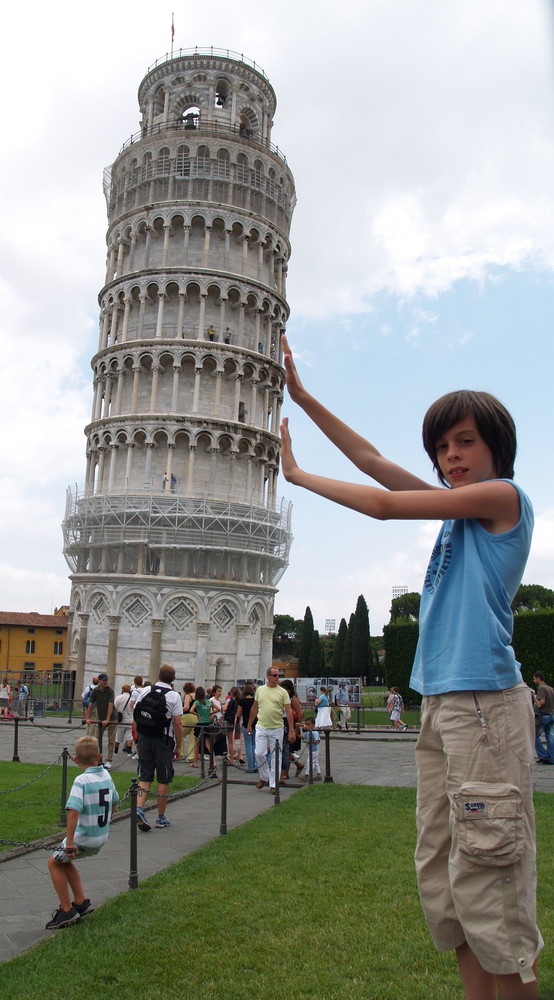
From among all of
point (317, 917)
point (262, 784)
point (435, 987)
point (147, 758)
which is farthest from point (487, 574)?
point (262, 784)

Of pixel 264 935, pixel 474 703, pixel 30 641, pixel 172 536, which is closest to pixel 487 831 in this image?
pixel 474 703

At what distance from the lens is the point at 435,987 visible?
4602mm

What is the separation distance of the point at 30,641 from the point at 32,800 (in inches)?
2611

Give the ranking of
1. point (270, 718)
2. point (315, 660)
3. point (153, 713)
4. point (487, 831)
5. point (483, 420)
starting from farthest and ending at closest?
point (315, 660) → point (270, 718) → point (153, 713) → point (483, 420) → point (487, 831)

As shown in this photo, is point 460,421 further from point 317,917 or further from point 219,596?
point 219,596

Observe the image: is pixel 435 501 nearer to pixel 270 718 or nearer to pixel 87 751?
pixel 87 751

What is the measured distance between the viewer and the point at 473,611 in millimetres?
2648

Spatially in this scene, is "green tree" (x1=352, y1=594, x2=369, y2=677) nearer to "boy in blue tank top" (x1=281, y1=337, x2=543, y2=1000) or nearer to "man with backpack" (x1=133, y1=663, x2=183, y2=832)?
"man with backpack" (x1=133, y1=663, x2=183, y2=832)

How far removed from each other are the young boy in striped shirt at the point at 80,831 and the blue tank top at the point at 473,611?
175 inches

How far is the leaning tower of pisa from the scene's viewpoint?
38.2 metres

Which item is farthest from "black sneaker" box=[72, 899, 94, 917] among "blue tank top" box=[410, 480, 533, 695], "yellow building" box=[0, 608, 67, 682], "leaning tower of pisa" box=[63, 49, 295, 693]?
"yellow building" box=[0, 608, 67, 682]

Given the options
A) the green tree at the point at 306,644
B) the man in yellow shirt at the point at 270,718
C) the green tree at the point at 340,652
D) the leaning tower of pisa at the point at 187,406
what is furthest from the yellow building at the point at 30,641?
the man in yellow shirt at the point at 270,718

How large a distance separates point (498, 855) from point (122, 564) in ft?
124

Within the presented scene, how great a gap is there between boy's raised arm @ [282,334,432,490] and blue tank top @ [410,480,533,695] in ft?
1.16
